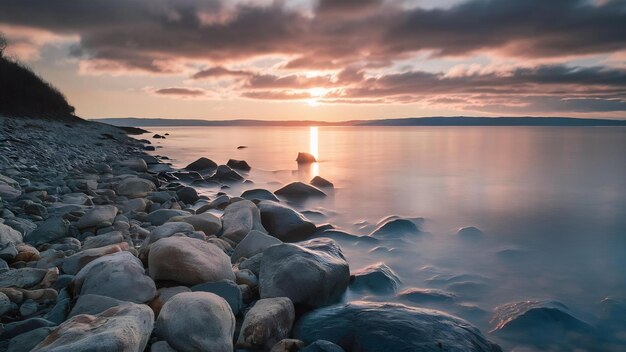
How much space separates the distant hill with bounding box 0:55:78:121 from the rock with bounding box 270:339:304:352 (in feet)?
83.2

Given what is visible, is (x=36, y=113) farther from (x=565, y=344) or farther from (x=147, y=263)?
(x=565, y=344)

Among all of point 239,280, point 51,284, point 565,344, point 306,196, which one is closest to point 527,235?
point 565,344

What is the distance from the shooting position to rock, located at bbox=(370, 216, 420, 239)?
7.89 metres

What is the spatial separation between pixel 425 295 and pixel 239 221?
118 inches

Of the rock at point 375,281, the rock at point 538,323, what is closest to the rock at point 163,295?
the rock at point 375,281

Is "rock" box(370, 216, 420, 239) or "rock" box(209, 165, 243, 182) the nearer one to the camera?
"rock" box(370, 216, 420, 239)

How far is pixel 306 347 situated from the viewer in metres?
3.13

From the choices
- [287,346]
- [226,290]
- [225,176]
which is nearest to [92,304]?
[226,290]

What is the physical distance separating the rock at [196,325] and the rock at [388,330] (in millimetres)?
786

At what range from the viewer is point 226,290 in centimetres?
383

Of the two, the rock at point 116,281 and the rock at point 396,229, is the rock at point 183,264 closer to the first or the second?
the rock at point 116,281

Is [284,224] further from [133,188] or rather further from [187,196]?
[133,188]

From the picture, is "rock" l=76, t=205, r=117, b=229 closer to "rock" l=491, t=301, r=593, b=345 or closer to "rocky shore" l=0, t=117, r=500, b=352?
"rocky shore" l=0, t=117, r=500, b=352

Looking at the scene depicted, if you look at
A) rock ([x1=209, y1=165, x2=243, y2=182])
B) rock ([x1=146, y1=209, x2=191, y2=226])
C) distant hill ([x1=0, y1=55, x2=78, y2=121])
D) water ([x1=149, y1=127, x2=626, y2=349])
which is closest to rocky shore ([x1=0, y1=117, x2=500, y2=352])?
rock ([x1=146, y1=209, x2=191, y2=226])
